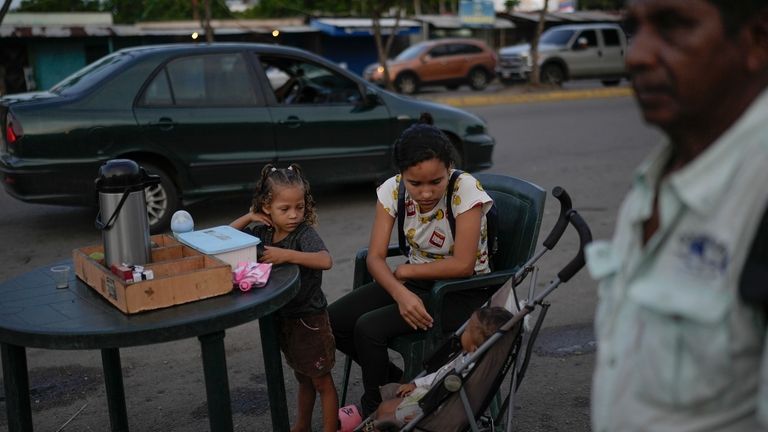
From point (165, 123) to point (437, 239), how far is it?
4.15 meters

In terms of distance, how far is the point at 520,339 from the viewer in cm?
266

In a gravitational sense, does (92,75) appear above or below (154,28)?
above

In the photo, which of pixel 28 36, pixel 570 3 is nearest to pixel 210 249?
pixel 28 36

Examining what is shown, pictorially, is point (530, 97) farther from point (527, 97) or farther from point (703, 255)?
point (703, 255)

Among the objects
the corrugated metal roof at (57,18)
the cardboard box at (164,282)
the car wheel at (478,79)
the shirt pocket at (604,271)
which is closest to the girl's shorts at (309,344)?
the cardboard box at (164,282)

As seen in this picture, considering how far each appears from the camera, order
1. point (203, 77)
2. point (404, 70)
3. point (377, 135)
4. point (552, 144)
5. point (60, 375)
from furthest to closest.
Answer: point (404, 70), point (552, 144), point (377, 135), point (203, 77), point (60, 375)

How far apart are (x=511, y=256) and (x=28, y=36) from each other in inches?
1177

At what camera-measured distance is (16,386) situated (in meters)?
2.76

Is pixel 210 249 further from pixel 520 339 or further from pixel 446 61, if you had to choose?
pixel 446 61

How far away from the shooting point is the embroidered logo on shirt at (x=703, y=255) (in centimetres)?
127

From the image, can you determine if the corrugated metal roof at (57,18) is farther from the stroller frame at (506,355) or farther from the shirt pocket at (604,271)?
the shirt pocket at (604,271)

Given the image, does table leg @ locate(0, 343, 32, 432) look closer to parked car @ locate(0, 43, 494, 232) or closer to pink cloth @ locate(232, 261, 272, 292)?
pink cloth @ locate(232, 261, 272, 292)

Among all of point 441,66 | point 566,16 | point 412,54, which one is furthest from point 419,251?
point 566,16

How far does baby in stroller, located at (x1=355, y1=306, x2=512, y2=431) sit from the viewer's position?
8.87ft
